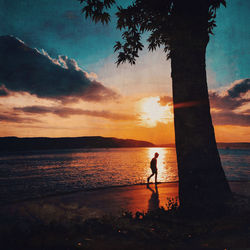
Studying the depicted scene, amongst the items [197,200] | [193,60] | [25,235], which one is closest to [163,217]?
[197,200]

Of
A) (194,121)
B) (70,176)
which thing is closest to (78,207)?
(194,121)

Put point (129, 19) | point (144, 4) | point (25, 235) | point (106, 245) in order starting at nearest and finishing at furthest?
point (106, 245), point (25, 235), point (144, 4), point (129, 19)

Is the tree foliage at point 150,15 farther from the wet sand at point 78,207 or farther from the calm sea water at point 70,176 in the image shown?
the calm sea water at point 70,176

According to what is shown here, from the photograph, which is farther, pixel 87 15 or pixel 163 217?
pixel 87 15

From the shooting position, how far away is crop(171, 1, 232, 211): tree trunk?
466 cm

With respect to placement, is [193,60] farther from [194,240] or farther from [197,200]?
[194,240]

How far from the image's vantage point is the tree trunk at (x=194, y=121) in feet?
15.3

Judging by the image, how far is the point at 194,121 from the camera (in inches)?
189

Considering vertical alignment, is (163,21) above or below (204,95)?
above

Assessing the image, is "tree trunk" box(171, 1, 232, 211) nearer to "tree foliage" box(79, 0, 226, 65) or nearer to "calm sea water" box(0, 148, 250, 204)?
"tree foliage" box(79, 0, 226, 65)

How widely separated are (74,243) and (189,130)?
3.66 meters

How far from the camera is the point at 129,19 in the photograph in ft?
20.4

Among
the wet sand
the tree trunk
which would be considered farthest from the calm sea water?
the tree trunk

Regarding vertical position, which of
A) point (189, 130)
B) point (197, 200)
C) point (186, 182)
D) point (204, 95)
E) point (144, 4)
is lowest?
point (197, 200)
